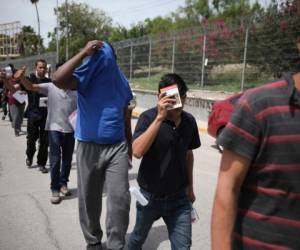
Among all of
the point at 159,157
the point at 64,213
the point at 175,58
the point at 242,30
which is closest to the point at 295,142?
the point at 159,157

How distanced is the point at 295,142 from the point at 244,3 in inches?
2305

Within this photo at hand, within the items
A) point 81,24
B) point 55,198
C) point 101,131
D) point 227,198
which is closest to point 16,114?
point 55,198

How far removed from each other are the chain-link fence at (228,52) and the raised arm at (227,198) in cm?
886

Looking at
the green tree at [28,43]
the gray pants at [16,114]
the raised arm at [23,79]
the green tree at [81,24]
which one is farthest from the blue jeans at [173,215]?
the green tree at [28,43]

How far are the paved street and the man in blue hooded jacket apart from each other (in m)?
0.78

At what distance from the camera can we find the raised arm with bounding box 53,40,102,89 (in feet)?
13.3

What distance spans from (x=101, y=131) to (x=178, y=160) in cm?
86

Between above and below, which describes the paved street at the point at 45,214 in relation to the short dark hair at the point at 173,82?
below

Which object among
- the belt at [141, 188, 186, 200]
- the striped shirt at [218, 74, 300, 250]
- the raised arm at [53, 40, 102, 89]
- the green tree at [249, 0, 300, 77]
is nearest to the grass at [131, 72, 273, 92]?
the green tree at [249, 0, 300, 77]

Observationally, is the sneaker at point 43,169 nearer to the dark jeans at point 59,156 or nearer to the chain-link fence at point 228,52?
the dark jeans at point 59,156

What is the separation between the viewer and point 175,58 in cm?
1806

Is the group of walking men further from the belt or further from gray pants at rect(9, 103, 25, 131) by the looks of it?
gray pants at rect(9, 103, 25, 131)

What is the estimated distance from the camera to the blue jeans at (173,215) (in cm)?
353

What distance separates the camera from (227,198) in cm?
178
